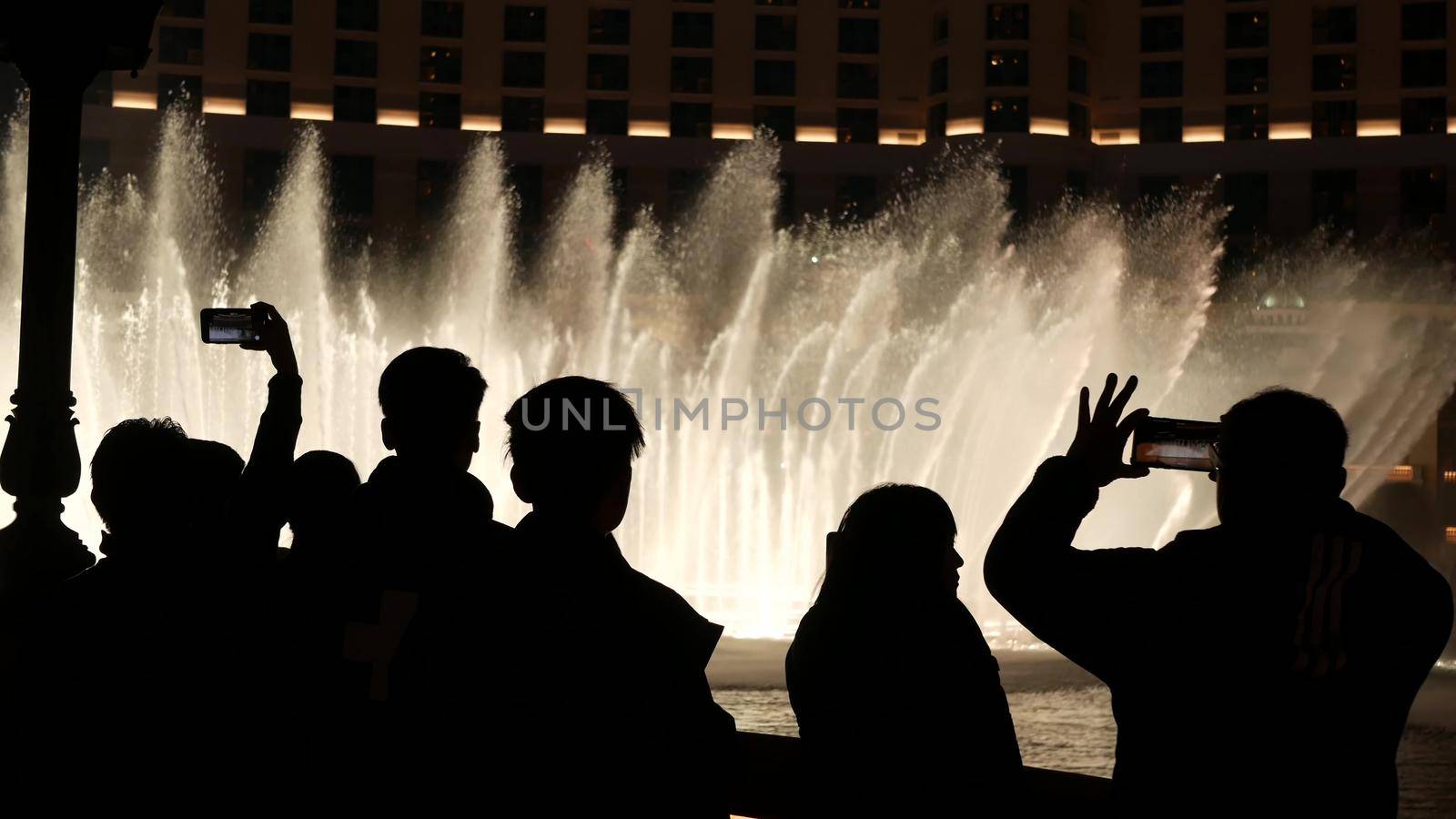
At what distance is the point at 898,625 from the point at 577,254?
47326 mm

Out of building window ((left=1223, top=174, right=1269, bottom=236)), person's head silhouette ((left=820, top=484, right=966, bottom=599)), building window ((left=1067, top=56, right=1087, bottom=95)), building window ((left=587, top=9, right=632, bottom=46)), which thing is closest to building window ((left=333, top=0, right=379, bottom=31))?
building window ((left=587, top=9, right=632, bottom=46))

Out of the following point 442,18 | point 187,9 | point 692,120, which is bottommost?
point 692,120

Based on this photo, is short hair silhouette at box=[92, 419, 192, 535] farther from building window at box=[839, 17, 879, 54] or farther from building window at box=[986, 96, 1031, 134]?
building window at box=[839, 17, 879, 54]

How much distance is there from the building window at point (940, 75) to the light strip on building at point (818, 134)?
3.77 m

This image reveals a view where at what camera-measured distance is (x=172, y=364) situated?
31.8 meters

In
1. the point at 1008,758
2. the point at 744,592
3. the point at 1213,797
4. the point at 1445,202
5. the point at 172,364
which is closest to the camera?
the point at 1213,797

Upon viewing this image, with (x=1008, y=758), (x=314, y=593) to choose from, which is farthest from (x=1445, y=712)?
(x=314, y=593)

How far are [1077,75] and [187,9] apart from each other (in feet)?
99.6

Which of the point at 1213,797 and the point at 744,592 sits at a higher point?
the point at 1213,797

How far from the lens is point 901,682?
2.57 m

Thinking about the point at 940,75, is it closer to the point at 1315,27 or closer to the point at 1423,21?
the point at 1315,27

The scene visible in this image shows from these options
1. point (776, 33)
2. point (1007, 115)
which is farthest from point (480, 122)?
point (1007, 115)

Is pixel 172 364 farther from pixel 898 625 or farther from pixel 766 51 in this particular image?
pixel 898 625

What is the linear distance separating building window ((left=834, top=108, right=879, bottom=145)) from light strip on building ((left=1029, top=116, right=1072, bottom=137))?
5.42 meters
